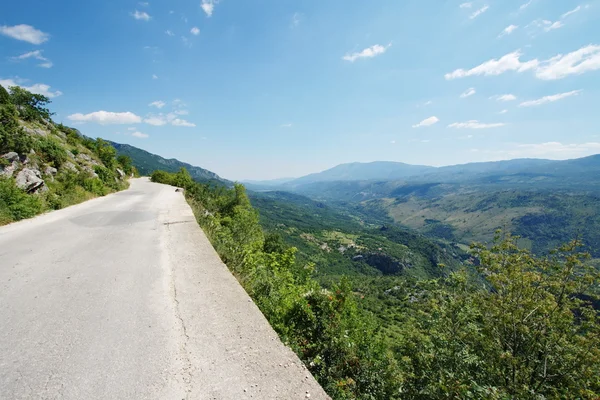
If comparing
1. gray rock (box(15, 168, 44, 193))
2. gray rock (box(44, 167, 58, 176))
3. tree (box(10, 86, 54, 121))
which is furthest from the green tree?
gray rock (box(15, 168, 44, 193))

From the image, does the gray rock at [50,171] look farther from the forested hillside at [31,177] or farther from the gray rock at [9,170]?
the gray rock at [9,170]

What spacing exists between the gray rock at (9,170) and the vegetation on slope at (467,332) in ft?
36.2

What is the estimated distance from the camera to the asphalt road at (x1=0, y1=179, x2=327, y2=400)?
2.79 m

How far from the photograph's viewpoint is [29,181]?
12.6 metres

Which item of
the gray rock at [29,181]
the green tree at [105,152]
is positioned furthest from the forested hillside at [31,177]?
the green tree at [105,152]

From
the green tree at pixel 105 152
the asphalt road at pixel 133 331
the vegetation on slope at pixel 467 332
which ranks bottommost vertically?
the vegetation on slope at pixel 467 332

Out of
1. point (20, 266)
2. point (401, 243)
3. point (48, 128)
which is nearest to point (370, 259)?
point (401, 243)

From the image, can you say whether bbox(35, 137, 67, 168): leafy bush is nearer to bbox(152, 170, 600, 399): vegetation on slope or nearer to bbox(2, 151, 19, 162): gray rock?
bbox(2, 151, 19, 162): gray rock

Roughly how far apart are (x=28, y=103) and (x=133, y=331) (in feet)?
118

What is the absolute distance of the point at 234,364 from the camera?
124 inches

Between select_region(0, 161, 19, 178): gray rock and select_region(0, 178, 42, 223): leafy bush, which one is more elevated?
select_region(0, 161, 19, 178): gray rock

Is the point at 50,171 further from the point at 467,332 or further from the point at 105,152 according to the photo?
the point at 467,332

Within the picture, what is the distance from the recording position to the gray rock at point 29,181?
12.1 meters

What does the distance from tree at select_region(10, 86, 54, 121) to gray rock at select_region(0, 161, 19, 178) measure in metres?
15.7
